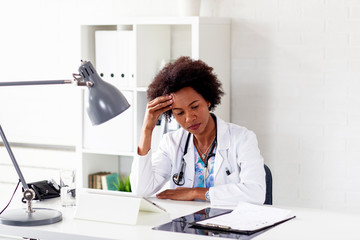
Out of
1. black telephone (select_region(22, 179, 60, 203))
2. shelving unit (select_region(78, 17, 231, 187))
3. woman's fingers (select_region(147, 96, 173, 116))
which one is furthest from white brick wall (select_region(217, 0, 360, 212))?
black telephone (select_region(22, 179, 60, 203))

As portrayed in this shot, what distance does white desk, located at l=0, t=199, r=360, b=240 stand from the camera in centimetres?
222

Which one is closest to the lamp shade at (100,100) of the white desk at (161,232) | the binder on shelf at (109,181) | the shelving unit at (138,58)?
the white desk at (161,232)

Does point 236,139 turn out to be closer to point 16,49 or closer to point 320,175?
point 320,175

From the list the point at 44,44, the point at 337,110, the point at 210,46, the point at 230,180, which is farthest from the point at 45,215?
the point at 44,44

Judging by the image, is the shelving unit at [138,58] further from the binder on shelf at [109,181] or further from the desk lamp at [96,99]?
the desk lamp at [96,99]

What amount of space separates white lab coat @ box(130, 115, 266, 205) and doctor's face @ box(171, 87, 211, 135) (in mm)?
96

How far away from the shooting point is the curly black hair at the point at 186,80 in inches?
118

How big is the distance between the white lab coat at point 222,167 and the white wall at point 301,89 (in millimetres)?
956

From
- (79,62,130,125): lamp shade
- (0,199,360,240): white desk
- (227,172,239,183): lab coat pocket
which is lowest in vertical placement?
(0,199,360,240): white desk

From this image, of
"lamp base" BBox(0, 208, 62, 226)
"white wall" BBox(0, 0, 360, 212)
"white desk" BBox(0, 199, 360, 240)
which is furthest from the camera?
"white wall" BBox(0, 0, 360, 212)

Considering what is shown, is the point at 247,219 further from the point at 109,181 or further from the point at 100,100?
the point at 109,181

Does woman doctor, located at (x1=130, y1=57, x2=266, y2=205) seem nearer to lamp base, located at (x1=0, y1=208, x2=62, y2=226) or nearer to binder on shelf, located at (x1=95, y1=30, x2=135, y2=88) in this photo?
lamp base, located at (x1=0, y1=208, x2=62, y2=226)

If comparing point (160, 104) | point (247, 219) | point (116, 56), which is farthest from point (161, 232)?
point (116, 56)

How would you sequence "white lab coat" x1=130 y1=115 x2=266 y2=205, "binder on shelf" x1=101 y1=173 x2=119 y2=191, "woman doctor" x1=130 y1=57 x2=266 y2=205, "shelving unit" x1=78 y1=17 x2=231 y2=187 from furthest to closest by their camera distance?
"binder on shelf" x1=101 y1=173 x2=119 y2=191
"shelving unit" x1=78 y1=17 x2=231 y2=187
"woman doctor" x1=130 y1=57 x2=266 y2=205
"white lab coat" x1=130 y1=115 x2=266 y2=205
